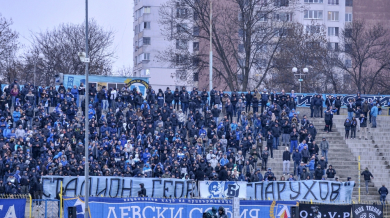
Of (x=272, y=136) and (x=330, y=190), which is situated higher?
(x=272, y=136)

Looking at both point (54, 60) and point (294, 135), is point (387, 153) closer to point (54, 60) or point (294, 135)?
point (294, 135)

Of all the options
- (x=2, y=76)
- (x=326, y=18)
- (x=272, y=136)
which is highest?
(x=326, y=18)

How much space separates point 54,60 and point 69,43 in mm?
3254

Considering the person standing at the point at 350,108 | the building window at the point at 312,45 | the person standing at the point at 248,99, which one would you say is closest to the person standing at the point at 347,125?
the person standing at the point at 350,108

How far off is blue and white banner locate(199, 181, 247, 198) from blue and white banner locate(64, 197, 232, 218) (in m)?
4.64

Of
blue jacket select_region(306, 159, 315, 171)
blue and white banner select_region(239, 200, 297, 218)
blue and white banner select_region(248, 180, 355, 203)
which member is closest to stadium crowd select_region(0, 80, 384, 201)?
blue jacket select_region(306, 159, 315, 171)

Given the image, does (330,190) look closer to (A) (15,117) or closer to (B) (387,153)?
(B) (387,153)

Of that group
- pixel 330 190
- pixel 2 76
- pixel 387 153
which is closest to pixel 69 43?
pixel 2 76

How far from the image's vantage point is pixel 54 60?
72000 mm

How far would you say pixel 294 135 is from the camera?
36281mm

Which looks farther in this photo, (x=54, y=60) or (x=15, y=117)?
(x=54, y=60)

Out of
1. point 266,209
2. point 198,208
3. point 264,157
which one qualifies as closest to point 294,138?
point 264,157

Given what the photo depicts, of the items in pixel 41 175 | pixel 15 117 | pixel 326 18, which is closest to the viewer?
pixel 41 175

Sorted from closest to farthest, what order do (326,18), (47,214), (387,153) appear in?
1. (47,214)
2. (387,153)
3. (326,18)
